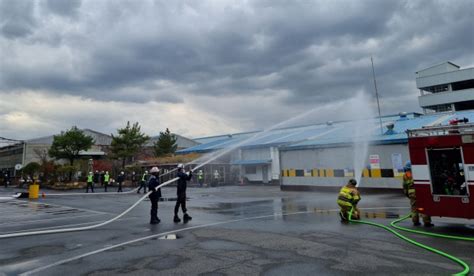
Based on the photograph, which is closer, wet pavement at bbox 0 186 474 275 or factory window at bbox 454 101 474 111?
wet pavement at bbox 0 186 474 275

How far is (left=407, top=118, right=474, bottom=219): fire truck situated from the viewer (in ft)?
28.0

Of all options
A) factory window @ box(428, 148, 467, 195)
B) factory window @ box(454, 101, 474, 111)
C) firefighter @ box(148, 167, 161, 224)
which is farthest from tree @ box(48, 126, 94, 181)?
factory window @ box(454, 101, 474, 111)

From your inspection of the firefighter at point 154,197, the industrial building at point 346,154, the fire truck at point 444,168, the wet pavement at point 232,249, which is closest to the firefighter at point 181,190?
the wet pavement at point 232,249

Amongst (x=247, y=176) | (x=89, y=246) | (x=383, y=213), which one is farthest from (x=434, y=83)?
(x=89, y=246)

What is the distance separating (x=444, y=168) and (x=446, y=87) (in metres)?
66.9

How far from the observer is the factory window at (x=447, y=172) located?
8914 mm

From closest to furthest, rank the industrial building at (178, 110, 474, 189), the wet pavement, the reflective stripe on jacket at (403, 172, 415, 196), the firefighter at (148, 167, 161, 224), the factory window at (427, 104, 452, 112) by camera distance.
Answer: the wet pavement
the reflective stripe on jacket at (403, 172, 415, 196)
the firefighter at (148, 167, 161, 224)
the industrial building at (178, 110, 474, 189)
the factory window at (427, 104, 452, 112)

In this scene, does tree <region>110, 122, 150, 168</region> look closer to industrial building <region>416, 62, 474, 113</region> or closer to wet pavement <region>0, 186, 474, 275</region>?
wet pavement <region>0, 186, 474, 275</region>

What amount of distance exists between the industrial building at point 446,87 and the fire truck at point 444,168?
2482 inches

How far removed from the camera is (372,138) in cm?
2317

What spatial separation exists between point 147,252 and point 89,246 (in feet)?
5.80

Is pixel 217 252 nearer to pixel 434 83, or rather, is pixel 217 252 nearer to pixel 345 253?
pixel 345 253

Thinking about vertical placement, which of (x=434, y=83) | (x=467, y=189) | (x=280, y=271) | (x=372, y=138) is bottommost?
(x=280, y=271)

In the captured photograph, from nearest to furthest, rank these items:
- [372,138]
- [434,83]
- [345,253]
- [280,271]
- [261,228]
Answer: [280,271]
[345,253]
[261,228]
[372,138]
[434,83]
